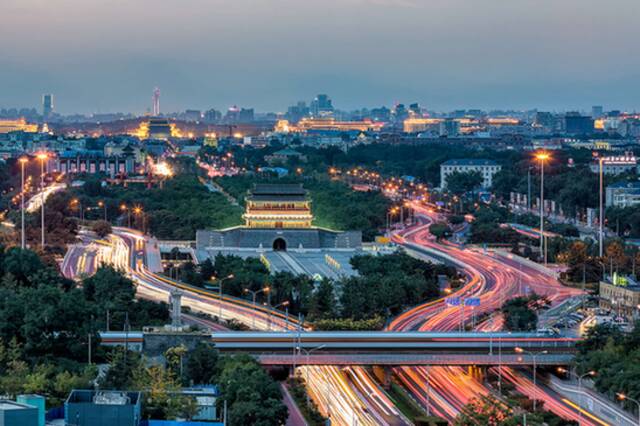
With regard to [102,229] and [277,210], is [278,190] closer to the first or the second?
[277,210]

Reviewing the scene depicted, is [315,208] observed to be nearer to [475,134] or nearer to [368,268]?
[368,268]

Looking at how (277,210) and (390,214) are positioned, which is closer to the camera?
(277,210)

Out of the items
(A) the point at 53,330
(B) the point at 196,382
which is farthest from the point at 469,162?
(B) the point at 196,382

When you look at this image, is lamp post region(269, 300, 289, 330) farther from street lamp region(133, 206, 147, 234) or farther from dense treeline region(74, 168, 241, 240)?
street lamp region(133, 206, 147, 234)

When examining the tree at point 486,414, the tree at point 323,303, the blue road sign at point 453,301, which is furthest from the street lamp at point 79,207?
the tree at point 486,414

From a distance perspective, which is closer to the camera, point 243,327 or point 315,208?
point 243,327

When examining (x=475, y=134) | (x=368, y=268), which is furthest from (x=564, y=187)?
(x=475, y=134)
